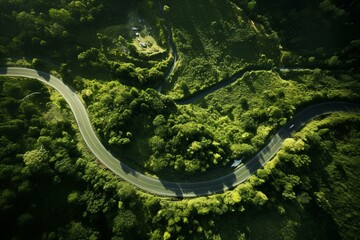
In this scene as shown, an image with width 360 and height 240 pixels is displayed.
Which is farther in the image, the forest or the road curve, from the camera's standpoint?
the road curve

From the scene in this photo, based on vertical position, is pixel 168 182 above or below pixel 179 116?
below

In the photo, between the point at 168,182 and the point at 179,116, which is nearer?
the point at 168,182

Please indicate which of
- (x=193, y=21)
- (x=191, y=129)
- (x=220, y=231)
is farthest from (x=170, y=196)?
(x=193, y=21)

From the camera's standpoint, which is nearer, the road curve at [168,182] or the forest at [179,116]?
the forest at [179,116]

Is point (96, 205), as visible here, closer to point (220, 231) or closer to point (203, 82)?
point (220, 231)
